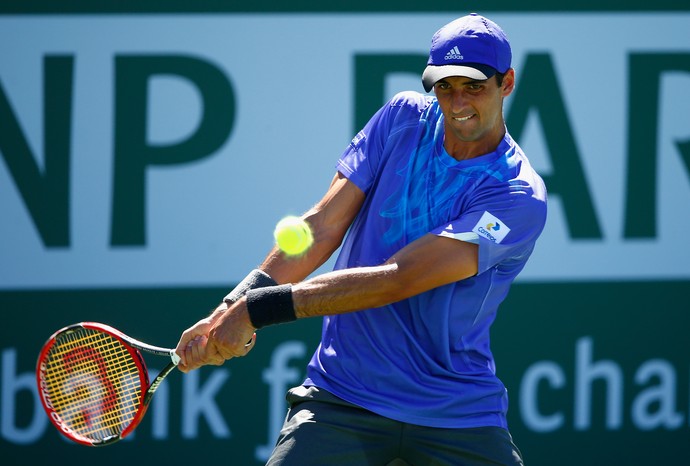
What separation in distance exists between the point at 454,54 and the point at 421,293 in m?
0.68

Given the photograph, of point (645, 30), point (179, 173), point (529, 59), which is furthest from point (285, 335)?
point (645, 30)

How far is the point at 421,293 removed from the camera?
3279 millimetres

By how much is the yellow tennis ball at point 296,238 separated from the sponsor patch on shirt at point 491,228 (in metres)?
0.55

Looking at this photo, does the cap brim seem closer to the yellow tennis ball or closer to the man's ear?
the man's ear

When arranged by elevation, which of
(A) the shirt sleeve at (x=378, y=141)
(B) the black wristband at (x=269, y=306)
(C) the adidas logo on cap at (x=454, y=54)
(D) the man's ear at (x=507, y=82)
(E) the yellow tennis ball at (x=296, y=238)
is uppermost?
(C) the adidas logo on cap at (x=454, y=54)

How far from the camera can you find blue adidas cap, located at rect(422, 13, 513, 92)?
3.19 meters

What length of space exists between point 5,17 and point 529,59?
2.31 meters

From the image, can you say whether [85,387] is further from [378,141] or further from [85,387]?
[378,141]

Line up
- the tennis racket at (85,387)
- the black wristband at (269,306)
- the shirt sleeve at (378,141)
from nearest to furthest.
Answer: the black wristband at (269,306)
the shirt sleeve at (378,141)
the tennis racket at (85,387)

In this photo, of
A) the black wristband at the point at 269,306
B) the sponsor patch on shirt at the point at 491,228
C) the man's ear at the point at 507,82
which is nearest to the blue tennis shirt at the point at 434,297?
the sponsor patch on shirt at the point at 491,228

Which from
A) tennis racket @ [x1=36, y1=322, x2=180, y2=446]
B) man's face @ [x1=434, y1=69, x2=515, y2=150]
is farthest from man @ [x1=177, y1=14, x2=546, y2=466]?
tennis racket @ [x1=36, y1=322, x2=180, y2=446]

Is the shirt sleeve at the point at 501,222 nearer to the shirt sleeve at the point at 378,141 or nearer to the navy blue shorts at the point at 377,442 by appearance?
the shirt sleeve at the point at 378,141

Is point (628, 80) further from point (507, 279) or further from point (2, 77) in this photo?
point (2, 77)

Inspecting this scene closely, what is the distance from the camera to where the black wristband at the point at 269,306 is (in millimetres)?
3156
